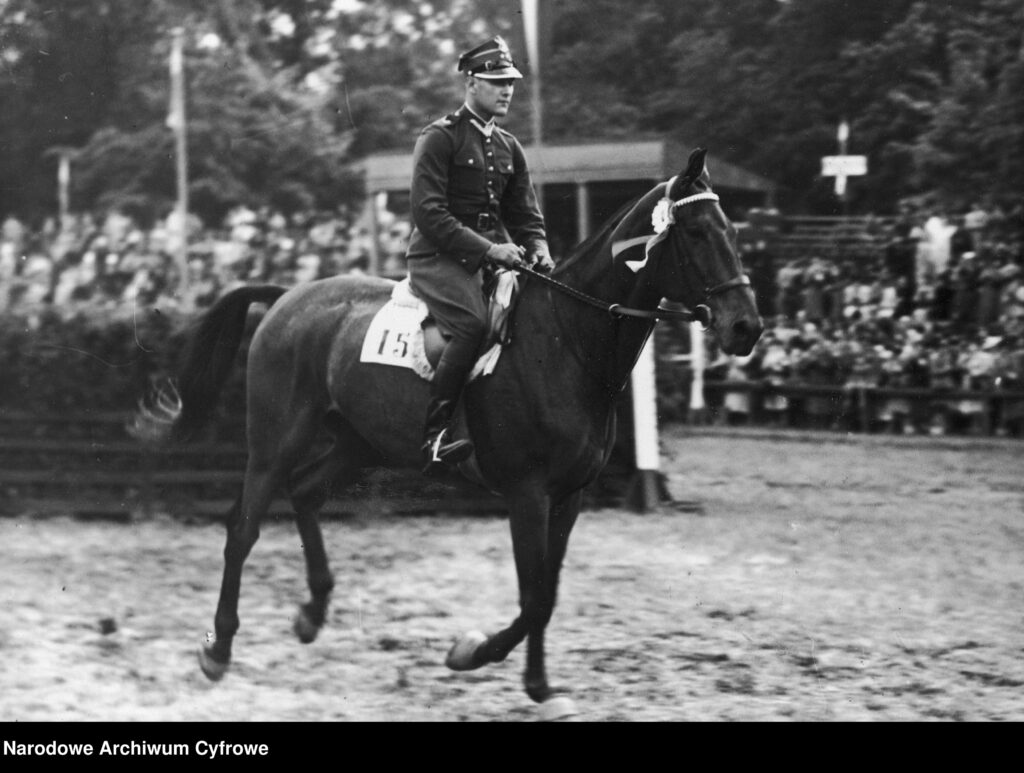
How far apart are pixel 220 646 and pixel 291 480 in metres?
1.00

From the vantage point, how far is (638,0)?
18469 millimetres

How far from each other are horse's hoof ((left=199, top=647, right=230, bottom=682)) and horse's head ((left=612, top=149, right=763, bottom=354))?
265 cm

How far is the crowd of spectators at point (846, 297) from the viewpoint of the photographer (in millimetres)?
14789

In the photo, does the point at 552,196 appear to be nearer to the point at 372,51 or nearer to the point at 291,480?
the point at 372,51

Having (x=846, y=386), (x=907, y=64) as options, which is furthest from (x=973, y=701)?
(x=907, y=64)

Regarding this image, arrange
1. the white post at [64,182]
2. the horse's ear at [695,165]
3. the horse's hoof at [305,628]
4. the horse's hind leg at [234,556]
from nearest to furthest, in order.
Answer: the horse's ear at [695,165], the horse's hind leg at [234,556], the horse's hoof at [305,628], the white post at [64,182]

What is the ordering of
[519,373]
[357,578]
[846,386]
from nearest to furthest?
1. [519,373]
2. [357,578]
3. [846,386]

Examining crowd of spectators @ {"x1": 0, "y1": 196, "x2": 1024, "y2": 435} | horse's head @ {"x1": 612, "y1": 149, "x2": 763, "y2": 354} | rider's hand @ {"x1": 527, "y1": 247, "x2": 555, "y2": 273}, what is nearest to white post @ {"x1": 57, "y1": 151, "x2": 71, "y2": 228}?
crowd of spectators @ {"x1": 0, "y1": 196, "x2": 1024, "y2": 435}

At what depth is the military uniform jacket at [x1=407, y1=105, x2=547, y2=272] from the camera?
263 inches

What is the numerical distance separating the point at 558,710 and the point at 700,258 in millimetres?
1898

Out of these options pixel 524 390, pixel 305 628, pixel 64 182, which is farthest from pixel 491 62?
pixel 64 182

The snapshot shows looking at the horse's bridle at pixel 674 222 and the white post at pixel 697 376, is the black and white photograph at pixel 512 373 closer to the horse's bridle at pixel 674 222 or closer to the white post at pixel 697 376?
the horse's bridle at pixel 674 222

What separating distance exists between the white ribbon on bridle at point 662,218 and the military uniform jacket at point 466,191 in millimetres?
665

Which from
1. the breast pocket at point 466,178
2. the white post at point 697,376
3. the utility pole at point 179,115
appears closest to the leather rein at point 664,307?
the breast pocket at point 466,178
